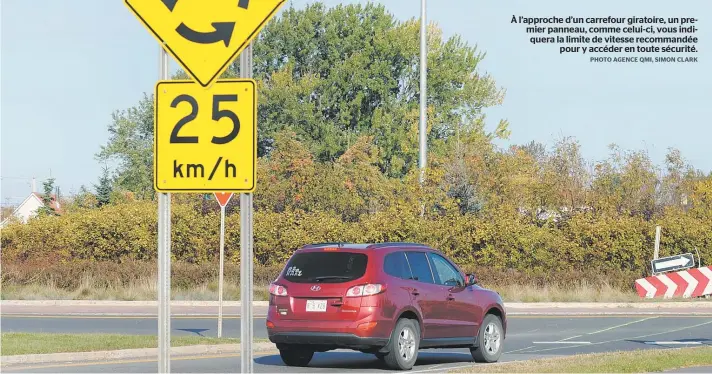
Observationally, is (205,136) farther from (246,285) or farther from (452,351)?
(452,351)

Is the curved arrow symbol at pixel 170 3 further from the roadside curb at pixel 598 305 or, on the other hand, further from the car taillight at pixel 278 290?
the roadside curb at pixel 598 305

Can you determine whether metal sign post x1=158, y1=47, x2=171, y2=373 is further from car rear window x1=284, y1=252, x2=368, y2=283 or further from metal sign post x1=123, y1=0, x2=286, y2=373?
Result: car rear window x1=284, y1=252, x2=368, y2=283

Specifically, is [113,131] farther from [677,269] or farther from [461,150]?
[677,269]

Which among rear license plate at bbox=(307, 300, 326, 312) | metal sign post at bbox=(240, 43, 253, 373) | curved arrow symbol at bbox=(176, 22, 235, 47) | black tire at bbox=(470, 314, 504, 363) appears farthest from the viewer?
black tire at bbox=(470, 314, 504, 363)

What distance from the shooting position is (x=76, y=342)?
1783 centimetres

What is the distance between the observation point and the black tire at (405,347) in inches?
608

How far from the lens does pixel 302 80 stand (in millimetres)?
61594

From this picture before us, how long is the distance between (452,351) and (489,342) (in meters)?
2.84

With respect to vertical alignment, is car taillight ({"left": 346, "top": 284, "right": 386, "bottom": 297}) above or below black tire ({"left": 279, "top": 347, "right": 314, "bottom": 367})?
above

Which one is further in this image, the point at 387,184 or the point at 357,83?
the point at 357,83

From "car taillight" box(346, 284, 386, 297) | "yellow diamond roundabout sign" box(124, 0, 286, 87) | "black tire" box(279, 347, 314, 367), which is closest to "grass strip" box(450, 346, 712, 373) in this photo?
"car taillight" box(346, 284, 386, 297)

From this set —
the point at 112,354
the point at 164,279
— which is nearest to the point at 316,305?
the point at 112,354

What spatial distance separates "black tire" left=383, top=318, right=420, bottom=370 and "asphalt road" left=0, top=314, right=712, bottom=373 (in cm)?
29

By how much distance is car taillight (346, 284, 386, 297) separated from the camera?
15422mm
